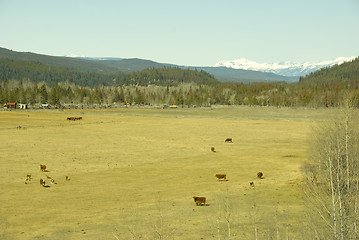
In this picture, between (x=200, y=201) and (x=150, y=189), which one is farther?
(x=150, y=189)

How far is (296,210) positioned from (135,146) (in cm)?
3855

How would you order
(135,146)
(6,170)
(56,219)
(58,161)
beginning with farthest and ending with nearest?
(135,146), (58,161), (6,170), (56,219)

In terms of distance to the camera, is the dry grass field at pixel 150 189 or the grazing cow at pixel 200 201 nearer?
the dry grass field at pixel 150 189

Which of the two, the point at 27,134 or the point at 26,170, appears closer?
the point at 26,170

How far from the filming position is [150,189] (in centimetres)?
3362

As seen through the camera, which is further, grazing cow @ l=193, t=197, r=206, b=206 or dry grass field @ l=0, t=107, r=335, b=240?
grazing cow @ l=193, t=197, r=206, b=206

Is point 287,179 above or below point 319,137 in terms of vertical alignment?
below

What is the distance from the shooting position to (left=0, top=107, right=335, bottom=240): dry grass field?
2248 centimetres

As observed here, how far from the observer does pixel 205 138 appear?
72812 millimetres

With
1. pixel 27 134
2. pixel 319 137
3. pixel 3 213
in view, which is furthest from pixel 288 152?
pixel 27 134

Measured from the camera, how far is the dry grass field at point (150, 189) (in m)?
22.5

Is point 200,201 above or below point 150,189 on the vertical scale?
above

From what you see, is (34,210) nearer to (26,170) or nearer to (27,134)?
(26,170)

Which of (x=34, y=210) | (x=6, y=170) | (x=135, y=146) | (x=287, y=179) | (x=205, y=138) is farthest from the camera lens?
(x=205, y=138)
